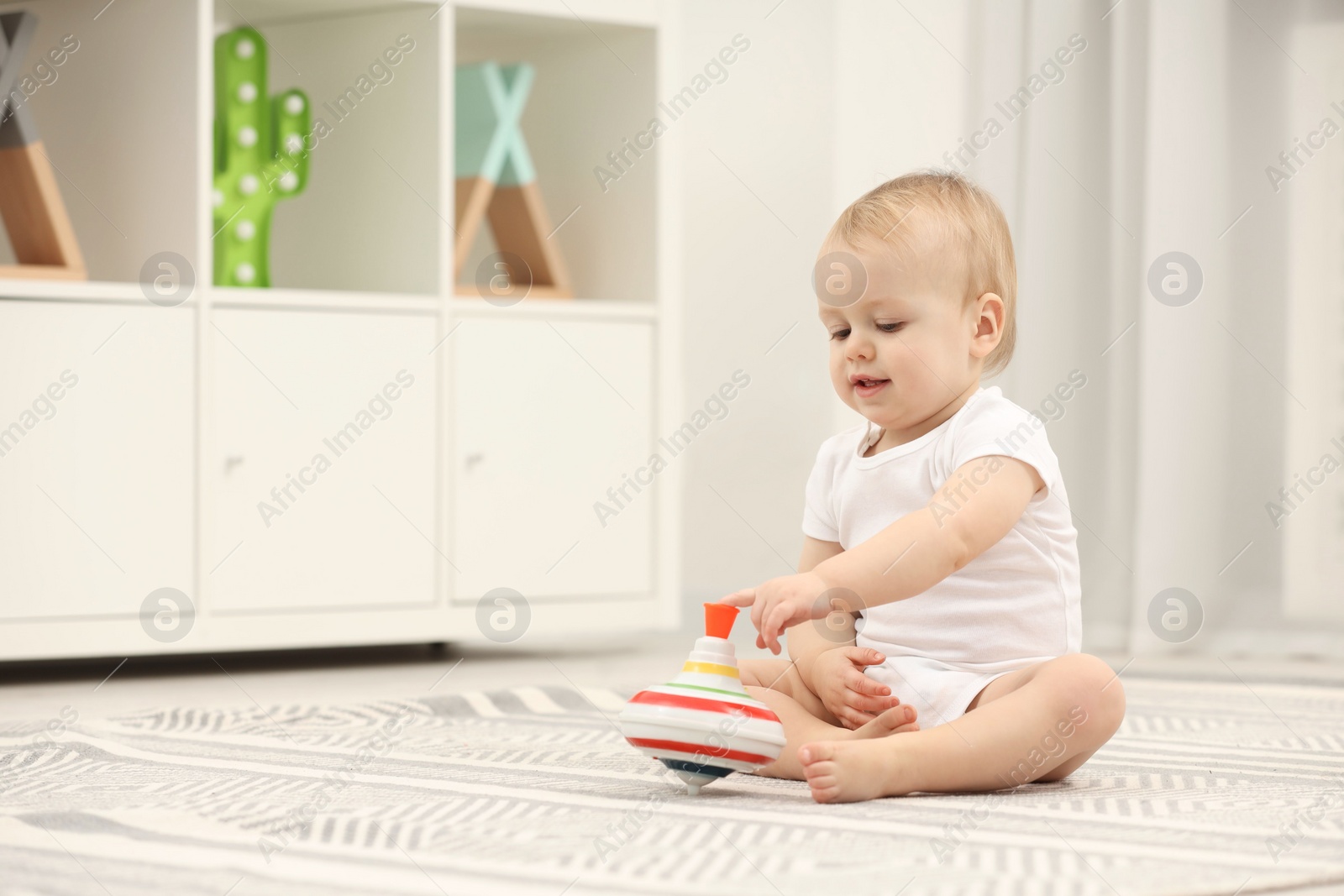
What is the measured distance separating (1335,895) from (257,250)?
1450 mm

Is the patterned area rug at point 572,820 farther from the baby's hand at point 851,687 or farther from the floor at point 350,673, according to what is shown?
the floor at point 350,673

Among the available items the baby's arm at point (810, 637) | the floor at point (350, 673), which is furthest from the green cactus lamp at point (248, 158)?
the baby's arm at point (810, 637)

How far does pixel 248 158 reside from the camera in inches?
70.4

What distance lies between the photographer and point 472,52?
A: 80.2 inches

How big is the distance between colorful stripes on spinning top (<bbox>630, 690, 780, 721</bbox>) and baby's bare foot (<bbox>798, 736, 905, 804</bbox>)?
0.12 feet

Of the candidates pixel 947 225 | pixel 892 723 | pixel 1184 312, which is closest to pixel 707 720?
pixel 892 723

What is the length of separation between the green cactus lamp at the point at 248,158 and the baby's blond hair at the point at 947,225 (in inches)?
38.4

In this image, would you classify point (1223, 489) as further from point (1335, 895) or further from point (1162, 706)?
point (1335, 895)

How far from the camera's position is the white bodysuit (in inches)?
37.8

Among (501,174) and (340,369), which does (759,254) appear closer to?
(501,174)

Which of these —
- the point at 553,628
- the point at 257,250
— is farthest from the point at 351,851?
the point at 257,250

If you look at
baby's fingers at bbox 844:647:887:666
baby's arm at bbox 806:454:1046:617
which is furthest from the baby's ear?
baby's fingers at bbox 844:647:887:666

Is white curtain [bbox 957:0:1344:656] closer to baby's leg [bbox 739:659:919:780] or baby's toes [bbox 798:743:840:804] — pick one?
baby's leg [bbox 739:659:919:780]

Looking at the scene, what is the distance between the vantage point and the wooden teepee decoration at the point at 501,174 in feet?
6.03
